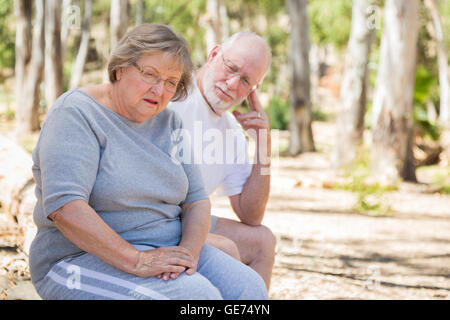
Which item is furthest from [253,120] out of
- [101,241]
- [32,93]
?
[32,93]

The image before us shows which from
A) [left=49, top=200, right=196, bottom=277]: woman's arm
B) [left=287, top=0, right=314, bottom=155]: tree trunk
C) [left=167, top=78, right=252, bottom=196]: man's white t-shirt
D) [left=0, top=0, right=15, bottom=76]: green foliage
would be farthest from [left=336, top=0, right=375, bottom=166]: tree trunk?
[left=0, top=0, right=15, bottom=76]: green foliage

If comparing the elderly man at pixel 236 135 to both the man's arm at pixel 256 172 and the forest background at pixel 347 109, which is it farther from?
the forest background at pixel 347 109

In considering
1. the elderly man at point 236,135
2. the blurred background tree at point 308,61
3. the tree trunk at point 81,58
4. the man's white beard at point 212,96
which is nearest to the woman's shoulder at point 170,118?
the elderly man at point 236,135

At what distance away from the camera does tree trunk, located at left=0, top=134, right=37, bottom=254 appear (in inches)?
153

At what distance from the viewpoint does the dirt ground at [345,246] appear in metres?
3.86

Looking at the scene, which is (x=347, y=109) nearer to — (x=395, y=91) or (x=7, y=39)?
(x=395, y=91)

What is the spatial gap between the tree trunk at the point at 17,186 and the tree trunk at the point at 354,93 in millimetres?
6042

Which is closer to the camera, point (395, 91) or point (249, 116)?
point (249, 116)

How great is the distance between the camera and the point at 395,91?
8.30 meters

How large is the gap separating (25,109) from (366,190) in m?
9.32

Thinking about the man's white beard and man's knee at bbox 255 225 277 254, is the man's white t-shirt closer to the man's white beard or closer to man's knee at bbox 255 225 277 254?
the man's white beard

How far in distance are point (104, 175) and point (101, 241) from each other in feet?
0.84
